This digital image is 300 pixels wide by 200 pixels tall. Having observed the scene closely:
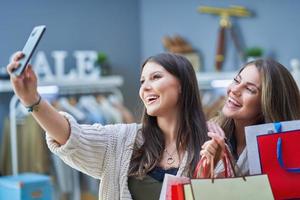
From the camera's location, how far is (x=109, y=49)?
4516mm

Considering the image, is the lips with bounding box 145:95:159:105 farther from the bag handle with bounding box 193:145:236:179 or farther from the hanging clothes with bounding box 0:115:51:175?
the hanging clothes with bounding box 0:115:51:175

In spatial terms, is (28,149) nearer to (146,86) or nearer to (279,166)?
(146,86)

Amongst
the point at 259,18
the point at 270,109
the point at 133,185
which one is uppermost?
the point at 259,18

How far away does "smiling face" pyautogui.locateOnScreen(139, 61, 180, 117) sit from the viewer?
139 cm

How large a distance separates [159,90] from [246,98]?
26 cm

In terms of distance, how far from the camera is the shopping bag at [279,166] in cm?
128

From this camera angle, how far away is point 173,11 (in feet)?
14.5

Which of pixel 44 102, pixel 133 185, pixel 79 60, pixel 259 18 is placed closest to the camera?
pixel 44 102

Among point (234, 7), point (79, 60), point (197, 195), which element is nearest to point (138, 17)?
point (79, 60)

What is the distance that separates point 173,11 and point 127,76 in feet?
2.40

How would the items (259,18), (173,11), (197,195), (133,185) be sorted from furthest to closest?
(173,11)
(259,18)
(133,185)
(197,195)

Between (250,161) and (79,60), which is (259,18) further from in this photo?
(250,161)

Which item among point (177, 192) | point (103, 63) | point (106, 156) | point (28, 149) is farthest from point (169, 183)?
point (103, 63)

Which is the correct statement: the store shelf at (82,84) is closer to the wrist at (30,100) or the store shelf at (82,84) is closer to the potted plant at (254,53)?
the potted plant at (254,53)
